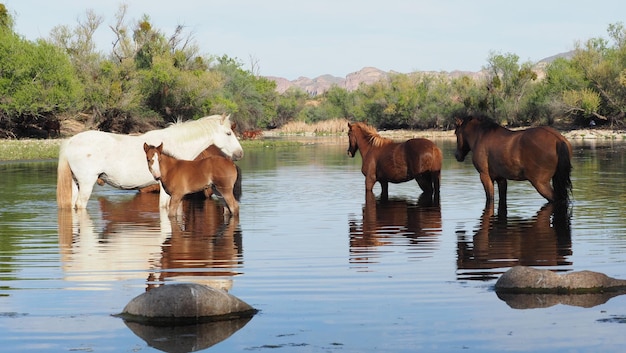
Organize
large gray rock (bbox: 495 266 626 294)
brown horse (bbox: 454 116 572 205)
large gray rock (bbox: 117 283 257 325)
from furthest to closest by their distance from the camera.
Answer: brown horse (bbox: 454 116 572 205) < large gray rock (bbox: 495 266 626 294) < large gray rock (bbox: 117 283 257 325)

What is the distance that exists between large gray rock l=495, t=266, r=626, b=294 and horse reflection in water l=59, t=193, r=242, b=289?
8.60ft

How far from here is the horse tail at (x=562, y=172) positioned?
50.2ft

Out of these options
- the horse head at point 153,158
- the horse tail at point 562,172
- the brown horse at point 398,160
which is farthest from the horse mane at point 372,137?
the horse head at point 153,158

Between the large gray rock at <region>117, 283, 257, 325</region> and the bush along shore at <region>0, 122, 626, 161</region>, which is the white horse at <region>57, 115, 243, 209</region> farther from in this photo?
the bush along shore at <region>0, 122, 626, 161</region>

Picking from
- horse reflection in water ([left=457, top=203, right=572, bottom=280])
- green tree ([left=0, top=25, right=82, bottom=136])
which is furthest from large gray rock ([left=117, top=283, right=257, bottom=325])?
green tree ([left=0, top=25, right=82, bottom=136])

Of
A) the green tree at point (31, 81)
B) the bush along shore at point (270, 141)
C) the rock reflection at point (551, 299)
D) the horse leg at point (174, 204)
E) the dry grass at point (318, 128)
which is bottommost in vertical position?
the rock reflection at point (551, 299)

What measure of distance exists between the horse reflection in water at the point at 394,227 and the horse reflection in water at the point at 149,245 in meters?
1.55

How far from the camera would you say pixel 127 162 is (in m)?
15.6

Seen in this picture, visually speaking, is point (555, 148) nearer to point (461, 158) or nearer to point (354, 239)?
point (461, 158)

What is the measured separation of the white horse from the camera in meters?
15.5

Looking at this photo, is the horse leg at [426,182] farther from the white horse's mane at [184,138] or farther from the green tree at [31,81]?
the green tree at [31,81]

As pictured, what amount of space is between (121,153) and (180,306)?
8.97 meters

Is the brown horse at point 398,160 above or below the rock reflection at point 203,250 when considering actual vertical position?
above

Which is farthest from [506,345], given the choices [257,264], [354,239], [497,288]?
[354,239]
